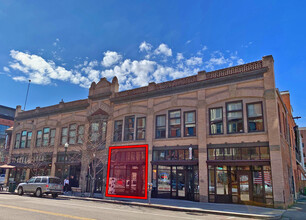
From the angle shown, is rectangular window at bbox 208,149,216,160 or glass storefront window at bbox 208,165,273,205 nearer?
glass storefront window at bbox 208,165,273,205

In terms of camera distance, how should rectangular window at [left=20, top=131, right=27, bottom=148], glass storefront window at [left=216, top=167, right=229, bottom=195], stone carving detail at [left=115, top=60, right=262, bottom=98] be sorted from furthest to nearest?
rectangular window at [left=20, top=131, right=27, bottom=148]
stone carving detail at [left=115, top=60, right=262, bottom=98]
glass storefront window at [left=216, top=167, right=229, bottom=195]

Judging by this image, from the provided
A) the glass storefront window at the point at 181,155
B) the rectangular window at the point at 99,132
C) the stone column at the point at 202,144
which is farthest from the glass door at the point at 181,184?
the rectangular window at the point at 99,132

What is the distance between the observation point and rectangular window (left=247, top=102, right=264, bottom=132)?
18.6 m

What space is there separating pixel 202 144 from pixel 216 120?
222cm

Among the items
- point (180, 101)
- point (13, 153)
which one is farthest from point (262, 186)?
point (13, 153)

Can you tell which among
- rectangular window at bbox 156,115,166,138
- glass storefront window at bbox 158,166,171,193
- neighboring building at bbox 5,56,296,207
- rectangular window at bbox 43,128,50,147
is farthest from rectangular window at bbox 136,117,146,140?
rectangular window at bbox 43,128,50,147

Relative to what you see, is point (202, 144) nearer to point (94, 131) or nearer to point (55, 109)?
point (94, 131)

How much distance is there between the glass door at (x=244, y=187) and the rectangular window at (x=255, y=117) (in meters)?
3.30

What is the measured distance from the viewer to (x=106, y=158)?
25.2m

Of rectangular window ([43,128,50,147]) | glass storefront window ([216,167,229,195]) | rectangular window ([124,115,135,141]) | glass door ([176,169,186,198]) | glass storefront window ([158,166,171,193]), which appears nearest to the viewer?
glass storefront window ([216,167,229,195])

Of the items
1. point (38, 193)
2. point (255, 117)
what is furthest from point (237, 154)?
point (38, 193)

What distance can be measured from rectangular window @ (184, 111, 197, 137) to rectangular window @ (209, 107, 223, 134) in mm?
1517

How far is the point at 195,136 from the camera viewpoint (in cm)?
2109

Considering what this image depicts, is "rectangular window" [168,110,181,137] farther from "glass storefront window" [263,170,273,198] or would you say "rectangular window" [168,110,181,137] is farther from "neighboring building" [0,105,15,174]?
"neighboring building" [0,105,15,174]
